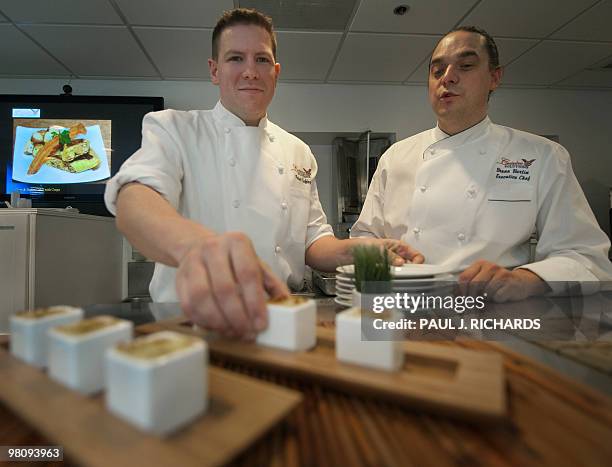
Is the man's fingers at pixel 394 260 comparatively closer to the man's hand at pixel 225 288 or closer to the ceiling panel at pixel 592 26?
the man's hand at pixel 225 288

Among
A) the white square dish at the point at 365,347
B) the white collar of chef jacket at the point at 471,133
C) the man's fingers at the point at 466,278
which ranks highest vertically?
the white collar of chef jacket at the point at 471,133

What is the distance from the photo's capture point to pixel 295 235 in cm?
135

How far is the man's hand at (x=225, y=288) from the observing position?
0.52 metres

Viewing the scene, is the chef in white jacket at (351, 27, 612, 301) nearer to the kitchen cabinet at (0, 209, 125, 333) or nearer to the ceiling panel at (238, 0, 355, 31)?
the ceiling panel at (238, 0, 355, 31)

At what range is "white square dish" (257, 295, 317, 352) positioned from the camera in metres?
0.49

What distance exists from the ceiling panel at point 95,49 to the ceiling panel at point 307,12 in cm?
96

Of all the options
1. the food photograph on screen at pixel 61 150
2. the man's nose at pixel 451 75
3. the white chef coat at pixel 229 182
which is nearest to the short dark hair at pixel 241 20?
the white chef coat at pixel 229 182

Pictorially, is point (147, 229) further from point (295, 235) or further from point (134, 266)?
point (134, 266)

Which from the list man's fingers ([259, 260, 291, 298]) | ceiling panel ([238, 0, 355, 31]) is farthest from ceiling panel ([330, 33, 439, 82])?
man's fingers ([259, 260, 291, 298])

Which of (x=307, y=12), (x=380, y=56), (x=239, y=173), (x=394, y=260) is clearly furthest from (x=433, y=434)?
(x=380, y=56)

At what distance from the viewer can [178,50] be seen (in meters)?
2.64

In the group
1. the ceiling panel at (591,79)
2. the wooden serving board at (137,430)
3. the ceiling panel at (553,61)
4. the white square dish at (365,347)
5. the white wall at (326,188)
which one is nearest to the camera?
the wooden serving board at (137,430)

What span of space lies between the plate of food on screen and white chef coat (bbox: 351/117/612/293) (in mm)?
2615

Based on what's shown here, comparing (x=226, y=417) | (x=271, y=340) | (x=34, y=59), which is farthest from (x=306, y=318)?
(x=34, y=59)
